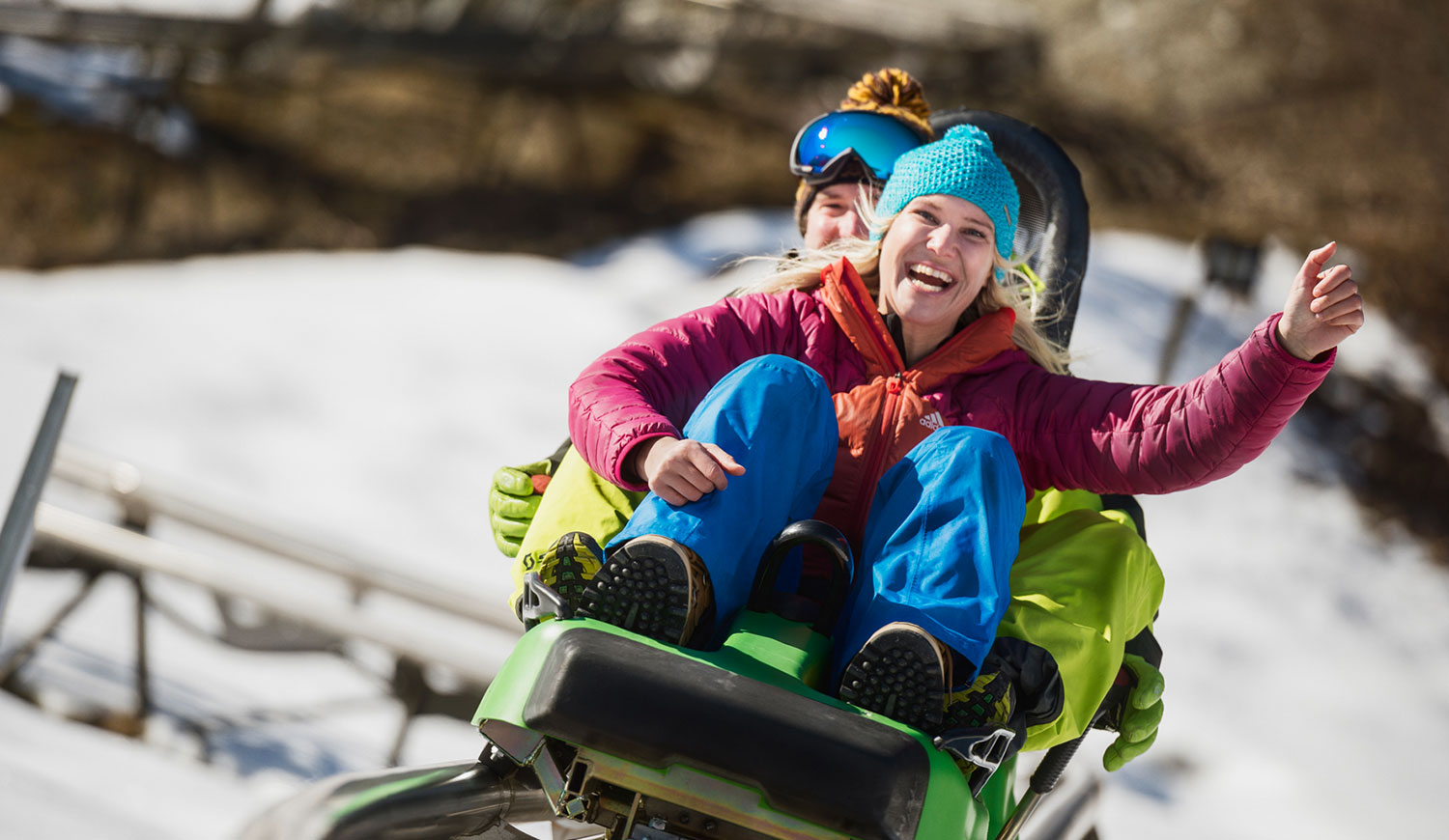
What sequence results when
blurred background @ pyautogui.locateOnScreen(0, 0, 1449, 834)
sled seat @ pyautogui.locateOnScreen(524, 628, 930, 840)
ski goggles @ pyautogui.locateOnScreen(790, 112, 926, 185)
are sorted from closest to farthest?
sled seat @ pyautogui.locateOnScreen(524, 628, 930, 840), ski goggles @ pyautogui.locateOnScreen(790, 112, 926, 185), blurred background @ pyautogui.locateOnScreen(0, 0, 1449, 834)

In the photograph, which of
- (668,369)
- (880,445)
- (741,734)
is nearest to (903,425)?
(880,445)

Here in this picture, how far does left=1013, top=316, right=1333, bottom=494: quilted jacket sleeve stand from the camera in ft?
4.49

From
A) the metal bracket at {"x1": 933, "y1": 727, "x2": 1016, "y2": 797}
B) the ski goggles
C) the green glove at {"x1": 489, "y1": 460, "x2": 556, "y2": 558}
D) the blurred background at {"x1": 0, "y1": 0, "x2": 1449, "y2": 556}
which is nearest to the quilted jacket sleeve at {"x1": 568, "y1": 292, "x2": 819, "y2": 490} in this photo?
the green glove at {"x1": 489, "y1": 460, "x2": 556, "y2": 558}

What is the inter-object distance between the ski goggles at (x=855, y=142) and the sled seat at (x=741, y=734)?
1.29 metres

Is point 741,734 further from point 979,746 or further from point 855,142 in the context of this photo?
point 855,142

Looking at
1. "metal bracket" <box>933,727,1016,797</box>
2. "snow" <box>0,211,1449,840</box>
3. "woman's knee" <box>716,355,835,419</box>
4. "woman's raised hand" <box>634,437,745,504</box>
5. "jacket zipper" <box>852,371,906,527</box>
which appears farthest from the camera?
"snow" <box>0,211,1449,840</box>

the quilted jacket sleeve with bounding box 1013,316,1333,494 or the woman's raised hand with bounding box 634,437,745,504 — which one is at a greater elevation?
the quilted jacket sleeve with bounding box 1013,316,1333,494

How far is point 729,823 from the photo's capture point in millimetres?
1114

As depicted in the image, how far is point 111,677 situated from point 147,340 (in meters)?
2.78

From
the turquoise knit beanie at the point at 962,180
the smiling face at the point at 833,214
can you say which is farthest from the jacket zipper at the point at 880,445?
the smiling face at the point at 833,214

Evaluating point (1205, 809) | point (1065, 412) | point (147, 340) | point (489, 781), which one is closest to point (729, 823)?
point (489, 781)

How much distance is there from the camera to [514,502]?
1.61m

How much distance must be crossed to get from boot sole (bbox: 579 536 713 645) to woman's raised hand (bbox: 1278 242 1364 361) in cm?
69

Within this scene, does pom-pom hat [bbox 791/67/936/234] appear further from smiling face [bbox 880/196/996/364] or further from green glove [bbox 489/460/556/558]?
green glove [bbox 489/460/556/558]
